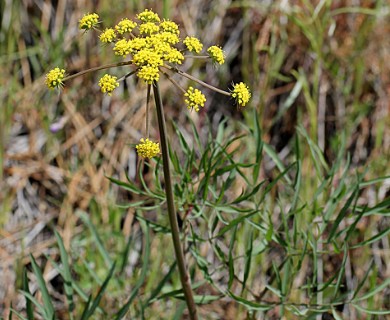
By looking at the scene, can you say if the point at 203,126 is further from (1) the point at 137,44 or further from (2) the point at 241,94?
(1) the point at 137,44

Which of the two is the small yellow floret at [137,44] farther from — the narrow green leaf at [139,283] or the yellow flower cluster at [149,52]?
the narrow green leaf at [139,283]

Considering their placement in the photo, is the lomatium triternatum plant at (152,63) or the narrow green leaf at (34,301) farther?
the narrow green leaf at (34,301)

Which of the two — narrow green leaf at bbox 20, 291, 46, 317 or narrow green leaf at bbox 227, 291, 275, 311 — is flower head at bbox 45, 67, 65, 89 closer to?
narrow green leaf at bbox 20, 291, 46, 317

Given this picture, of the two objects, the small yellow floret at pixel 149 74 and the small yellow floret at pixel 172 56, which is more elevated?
the small yellow floret at pixel 172 56

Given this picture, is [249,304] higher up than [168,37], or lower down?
lower down

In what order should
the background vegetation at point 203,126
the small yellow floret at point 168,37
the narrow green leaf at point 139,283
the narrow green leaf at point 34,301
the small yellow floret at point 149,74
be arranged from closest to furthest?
the small yellow floret at point 149,74 < the small yellow floret at point 168,37 < the narrow green leaf at point 34,301 < the narrow green leaf at point 139,283 < the background vegetation at point 203,126

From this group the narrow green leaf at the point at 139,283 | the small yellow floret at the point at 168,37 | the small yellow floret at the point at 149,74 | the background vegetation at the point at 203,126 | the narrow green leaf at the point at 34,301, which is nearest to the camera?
the small yellow floret at the point at 149,74

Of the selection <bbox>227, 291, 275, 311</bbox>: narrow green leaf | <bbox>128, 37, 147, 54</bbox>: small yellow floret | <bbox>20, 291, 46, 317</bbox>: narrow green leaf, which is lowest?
<bbox>20, 291, 46, 317</bbox>: narrow green leaf

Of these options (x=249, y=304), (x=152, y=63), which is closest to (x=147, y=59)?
(x=152, y=63)

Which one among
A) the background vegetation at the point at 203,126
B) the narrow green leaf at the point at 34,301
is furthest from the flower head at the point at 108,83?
the background vegetation at the point at 203,126

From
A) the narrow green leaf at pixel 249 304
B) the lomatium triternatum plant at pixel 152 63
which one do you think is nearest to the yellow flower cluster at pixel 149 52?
the lomatium triternatum plant at pixel 152 63

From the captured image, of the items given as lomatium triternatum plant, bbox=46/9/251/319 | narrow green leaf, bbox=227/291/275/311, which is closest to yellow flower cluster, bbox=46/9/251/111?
lomatium triternatum plant, bbox=46/9/251/319

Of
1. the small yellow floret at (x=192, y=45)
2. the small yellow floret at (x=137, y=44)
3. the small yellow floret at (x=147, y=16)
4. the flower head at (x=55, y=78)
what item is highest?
the small yellow floret at (x=147, y=16)

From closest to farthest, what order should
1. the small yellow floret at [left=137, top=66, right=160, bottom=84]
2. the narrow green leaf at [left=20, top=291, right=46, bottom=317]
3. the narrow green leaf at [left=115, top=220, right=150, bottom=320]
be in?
the small yellow floret at [left=137, top=66, right=160, bottom=84]
the narrow green leaf at [left=20, top=291, right=46, bottom=317]
the narrow green leaf at [left=115, top=220, right=150, bottom=320]
